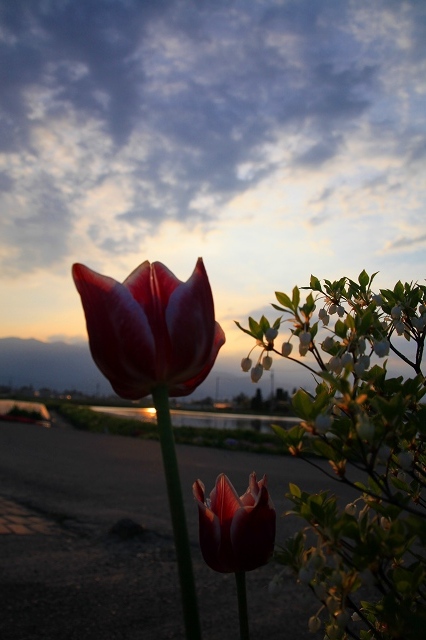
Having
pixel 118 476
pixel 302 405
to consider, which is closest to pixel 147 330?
pixel 302 405

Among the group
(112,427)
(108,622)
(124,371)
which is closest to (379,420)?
(124,371)

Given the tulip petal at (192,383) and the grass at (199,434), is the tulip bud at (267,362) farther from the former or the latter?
the grass at (199,434)

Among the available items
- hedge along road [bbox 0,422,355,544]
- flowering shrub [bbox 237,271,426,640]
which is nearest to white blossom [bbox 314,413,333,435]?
flowering shrub [bbox 237,271,426,640]

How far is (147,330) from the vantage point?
0.88 m

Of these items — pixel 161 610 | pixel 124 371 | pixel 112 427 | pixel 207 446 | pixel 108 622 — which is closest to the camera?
pixel 124 371

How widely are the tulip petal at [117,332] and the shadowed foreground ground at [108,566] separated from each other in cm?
154

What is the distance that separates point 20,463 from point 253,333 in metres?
9.11

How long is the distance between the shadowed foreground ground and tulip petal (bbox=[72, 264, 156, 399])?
1544 mm

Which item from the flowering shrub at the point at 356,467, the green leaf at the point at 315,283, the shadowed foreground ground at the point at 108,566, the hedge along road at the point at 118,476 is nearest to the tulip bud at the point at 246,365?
the flowering shrub at the point at 356,467

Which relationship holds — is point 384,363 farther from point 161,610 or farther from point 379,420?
point 161,610

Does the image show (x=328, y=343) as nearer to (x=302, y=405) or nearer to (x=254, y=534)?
(x=302, y=405)

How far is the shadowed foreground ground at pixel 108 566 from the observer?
340 centimetres

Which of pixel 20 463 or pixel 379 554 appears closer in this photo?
pixel 379 554

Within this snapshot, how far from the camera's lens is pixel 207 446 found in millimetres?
12992
